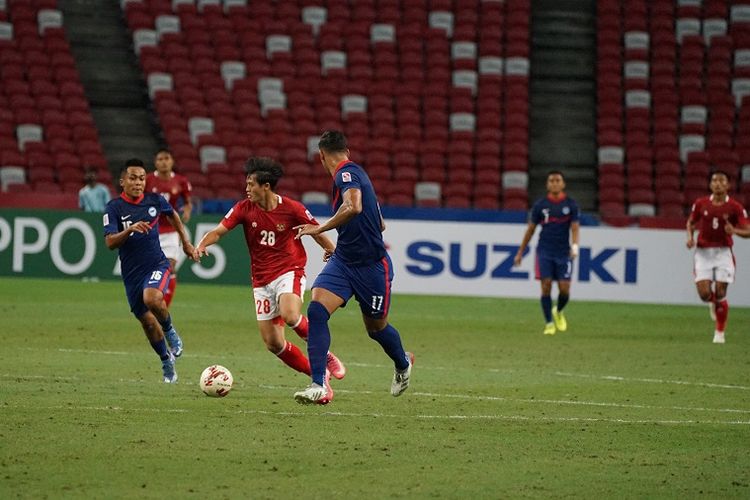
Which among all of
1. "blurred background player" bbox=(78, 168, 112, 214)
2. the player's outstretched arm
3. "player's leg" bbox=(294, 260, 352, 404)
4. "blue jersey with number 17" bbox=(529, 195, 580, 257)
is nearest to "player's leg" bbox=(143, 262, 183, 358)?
"player's leg" bbox=(294, 260, 352, 404)

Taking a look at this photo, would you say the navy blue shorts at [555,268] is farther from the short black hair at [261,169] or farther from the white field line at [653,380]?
the short black hair at [261,169]

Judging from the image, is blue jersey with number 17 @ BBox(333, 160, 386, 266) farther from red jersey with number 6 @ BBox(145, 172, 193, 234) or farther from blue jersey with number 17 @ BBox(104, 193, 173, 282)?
red jersey with number 6 @ BBox(145, 172, 193, 234)

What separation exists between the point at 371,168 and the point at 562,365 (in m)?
16.6

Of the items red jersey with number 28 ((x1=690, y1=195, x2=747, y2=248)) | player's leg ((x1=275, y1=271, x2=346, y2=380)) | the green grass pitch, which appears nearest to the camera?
the green grass pitch

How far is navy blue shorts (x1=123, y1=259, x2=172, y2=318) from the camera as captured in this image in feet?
42.7

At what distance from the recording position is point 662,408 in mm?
11438

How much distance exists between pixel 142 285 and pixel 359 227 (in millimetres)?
3034

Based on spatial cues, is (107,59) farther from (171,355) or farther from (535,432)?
(535,432)

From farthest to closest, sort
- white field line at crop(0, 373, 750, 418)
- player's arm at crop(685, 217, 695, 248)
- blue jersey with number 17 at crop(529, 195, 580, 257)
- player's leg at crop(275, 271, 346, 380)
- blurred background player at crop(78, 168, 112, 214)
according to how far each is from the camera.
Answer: blurred background player at crop(78, 168, 112, 214) < blue jersey with number 17 at crop(529, 195, 580, 257) < player's arm at crop(685, 217, 695, 248) < player's leg at crop(275, 271, 346, 380) < white field line at crop(0, 373, 750, 418)

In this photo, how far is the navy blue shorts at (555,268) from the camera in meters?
20.3

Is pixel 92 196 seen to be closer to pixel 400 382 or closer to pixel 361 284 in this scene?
pixel 400 382

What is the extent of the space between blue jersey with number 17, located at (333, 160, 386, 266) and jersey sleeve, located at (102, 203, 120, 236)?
116 inches

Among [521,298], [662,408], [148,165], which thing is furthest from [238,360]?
[148,165]

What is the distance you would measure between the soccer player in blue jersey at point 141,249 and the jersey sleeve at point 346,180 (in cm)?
266
